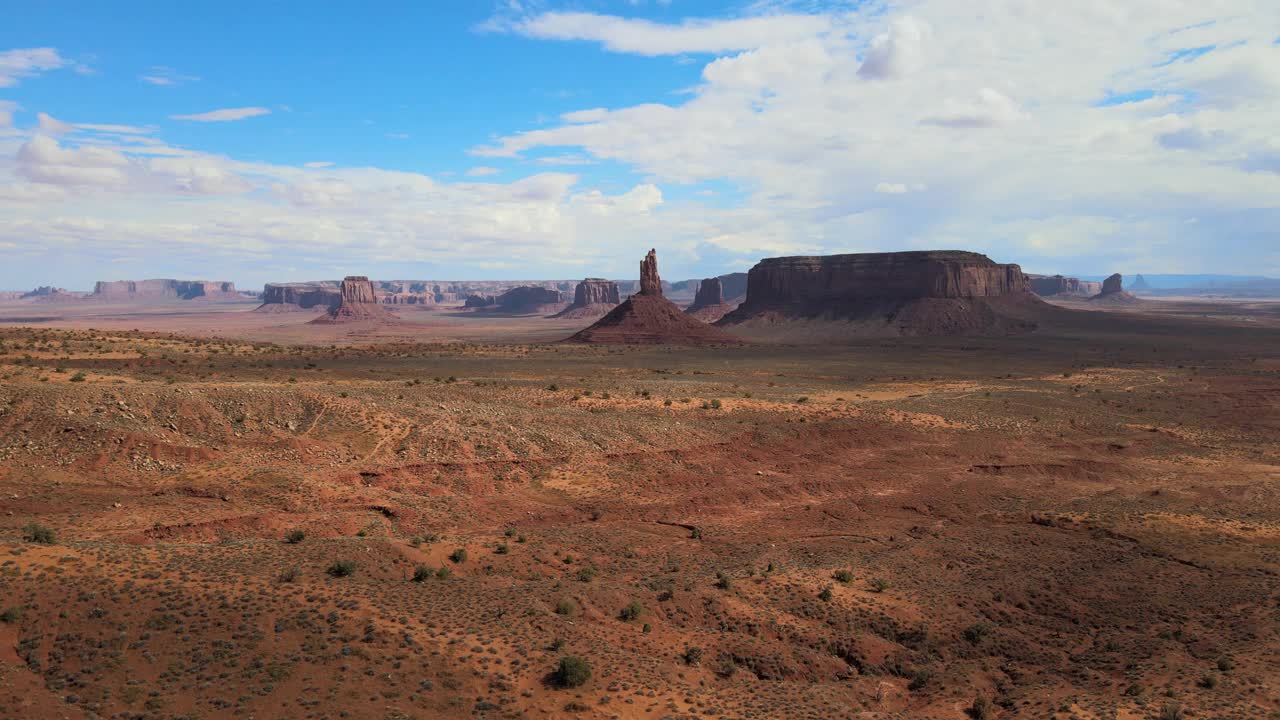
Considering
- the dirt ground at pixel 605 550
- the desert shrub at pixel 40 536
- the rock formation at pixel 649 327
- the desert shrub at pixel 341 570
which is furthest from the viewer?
the rock formation at pixel 649 327

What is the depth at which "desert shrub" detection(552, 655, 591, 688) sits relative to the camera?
56.2 ft

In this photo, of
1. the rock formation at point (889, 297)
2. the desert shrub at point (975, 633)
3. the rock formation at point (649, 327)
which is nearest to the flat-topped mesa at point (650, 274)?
the rock formation at point (649, 327)

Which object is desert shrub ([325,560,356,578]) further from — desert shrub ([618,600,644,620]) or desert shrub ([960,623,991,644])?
desert shrub ([960,623,991,644])

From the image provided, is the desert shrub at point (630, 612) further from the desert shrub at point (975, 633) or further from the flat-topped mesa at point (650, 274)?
the flat-topped mesa at point (650, 274)

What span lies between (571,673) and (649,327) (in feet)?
374

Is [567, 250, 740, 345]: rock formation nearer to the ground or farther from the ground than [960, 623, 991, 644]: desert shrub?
farther from the ground

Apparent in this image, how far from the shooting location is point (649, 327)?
130m

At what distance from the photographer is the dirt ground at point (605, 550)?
1698cm

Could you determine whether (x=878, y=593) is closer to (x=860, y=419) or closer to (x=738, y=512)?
(x=738, y=512)

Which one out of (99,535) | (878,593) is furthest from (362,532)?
(878,593)

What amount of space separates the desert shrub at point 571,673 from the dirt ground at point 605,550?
19 cm

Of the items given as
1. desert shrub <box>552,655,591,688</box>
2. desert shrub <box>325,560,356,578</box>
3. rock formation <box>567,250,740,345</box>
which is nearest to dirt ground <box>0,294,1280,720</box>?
desert shrub <box>325,560,356,578</box>

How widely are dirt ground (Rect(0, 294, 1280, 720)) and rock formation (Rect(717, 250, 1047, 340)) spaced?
97416 mm

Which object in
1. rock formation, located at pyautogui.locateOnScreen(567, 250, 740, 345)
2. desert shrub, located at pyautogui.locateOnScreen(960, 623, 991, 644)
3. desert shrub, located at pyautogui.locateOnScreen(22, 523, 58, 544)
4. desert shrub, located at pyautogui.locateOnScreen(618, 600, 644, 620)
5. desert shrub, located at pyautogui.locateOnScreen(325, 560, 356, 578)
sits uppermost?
rock formation, located at pyautogui.locateOnScreen(567, 250, 740, 345)
